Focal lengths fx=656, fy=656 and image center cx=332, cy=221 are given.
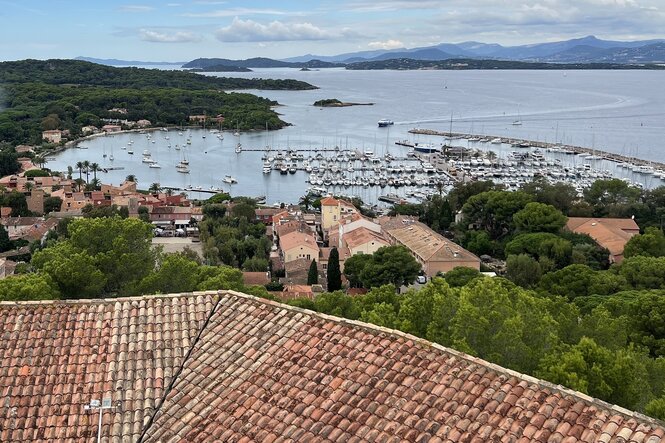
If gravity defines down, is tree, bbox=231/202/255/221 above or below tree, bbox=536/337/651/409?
below

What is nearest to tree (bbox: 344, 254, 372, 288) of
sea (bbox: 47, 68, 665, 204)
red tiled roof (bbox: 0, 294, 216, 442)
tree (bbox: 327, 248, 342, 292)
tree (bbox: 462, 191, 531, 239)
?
tree (bbox: 327, 248, 342, 292)

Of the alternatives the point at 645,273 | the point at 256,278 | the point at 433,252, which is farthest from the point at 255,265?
the point at 645,273

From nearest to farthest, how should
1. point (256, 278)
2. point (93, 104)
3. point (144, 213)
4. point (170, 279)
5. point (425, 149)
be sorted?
point (170, 279) → point (256, 278) → point (144, 213) → point (425, 149) → point (93, 104)

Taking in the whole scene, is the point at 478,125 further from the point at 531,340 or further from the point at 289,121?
the point at 531,340

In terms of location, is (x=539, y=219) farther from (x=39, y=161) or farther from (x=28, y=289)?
(x=39, y=161)

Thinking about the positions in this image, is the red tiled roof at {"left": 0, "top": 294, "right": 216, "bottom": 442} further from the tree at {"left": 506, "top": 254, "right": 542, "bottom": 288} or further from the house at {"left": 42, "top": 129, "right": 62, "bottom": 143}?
the house at {"left": 42, "top": 129, "right": 62, "bottom": 143}
